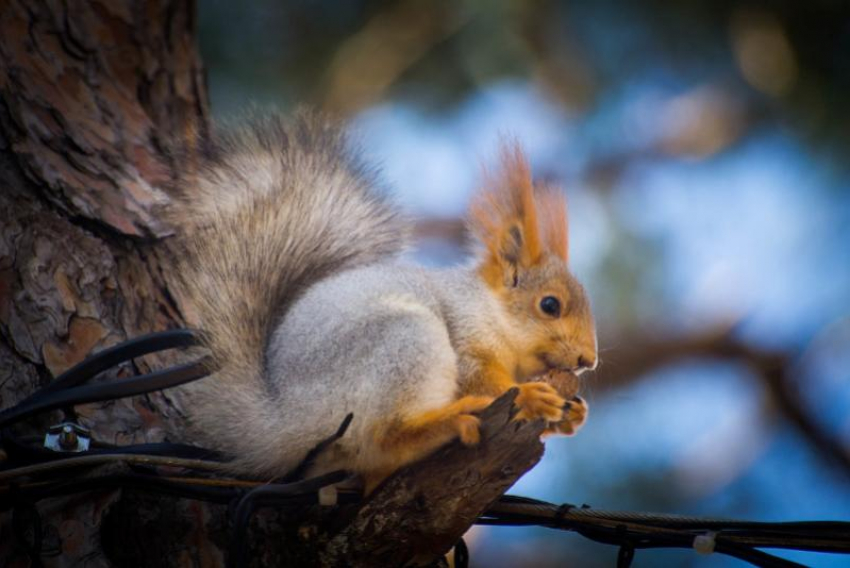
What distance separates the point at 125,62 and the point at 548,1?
1369 mm

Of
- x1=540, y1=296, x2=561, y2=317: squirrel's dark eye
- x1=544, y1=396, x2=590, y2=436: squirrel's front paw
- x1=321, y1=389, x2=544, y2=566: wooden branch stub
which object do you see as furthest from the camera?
x1=540, y1=296, x2=561, y2=317: squirrel's dark eye

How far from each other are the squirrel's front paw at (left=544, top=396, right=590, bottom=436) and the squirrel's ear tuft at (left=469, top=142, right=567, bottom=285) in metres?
0.24

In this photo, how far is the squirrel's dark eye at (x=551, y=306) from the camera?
1.23m

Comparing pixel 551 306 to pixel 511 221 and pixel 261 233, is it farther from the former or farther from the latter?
pixel 261 233

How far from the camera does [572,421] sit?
1.07 meters

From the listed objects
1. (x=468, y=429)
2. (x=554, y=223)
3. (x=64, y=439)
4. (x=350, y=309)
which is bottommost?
(x=64, y=439)

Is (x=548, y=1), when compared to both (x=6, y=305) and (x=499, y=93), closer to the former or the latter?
(x=499, y=93)

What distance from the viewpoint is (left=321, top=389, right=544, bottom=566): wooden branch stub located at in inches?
37.3

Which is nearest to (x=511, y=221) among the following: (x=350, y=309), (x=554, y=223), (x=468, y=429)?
(x=554, y=223)

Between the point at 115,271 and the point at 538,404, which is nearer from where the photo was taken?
the point at 538,404

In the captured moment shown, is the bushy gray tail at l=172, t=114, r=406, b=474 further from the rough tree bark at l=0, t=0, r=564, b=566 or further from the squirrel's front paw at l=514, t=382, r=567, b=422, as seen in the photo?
the squirrel's front paw at l=514, t=382, r=567, b=422

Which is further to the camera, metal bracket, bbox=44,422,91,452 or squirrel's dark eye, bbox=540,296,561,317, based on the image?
squirrel's dark eye, bbox=540,296,561,317

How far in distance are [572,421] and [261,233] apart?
439 millimetres

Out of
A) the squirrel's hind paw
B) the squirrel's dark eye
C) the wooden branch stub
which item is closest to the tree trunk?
the wooden branch stub
